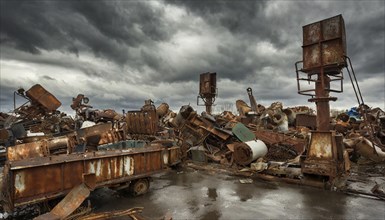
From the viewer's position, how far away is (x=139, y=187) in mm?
7691

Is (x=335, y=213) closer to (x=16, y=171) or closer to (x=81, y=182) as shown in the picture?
(x=81, y=182)

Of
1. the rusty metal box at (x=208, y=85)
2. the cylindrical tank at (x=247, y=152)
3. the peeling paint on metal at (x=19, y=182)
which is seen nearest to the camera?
the peeling paint on metal at (x=19, y=182)

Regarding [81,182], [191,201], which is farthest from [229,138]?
[81,182]

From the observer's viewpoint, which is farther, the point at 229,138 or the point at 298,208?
the point at 229,138

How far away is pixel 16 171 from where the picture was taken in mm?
5211

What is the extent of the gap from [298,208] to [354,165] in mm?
7172

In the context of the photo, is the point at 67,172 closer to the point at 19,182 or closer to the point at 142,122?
the point at 19,182

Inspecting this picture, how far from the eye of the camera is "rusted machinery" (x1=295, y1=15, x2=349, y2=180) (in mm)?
8227

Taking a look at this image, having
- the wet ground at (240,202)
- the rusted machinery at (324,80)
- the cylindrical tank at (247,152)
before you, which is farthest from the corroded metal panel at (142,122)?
the rusted machinery at (324,80)

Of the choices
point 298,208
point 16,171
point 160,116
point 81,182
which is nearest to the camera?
point 16,171

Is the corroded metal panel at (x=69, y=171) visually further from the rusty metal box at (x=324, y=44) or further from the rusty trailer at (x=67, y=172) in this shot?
the rusty metal box at (x=324, y=44)

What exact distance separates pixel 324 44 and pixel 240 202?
5812 mm

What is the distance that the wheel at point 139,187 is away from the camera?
24.7 ft

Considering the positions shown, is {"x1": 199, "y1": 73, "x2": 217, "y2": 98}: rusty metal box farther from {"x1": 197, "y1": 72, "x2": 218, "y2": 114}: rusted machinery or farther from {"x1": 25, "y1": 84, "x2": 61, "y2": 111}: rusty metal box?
{"x1": 25, "y1": 84, "x2": 61, "y2": 111}: rusty metal box
